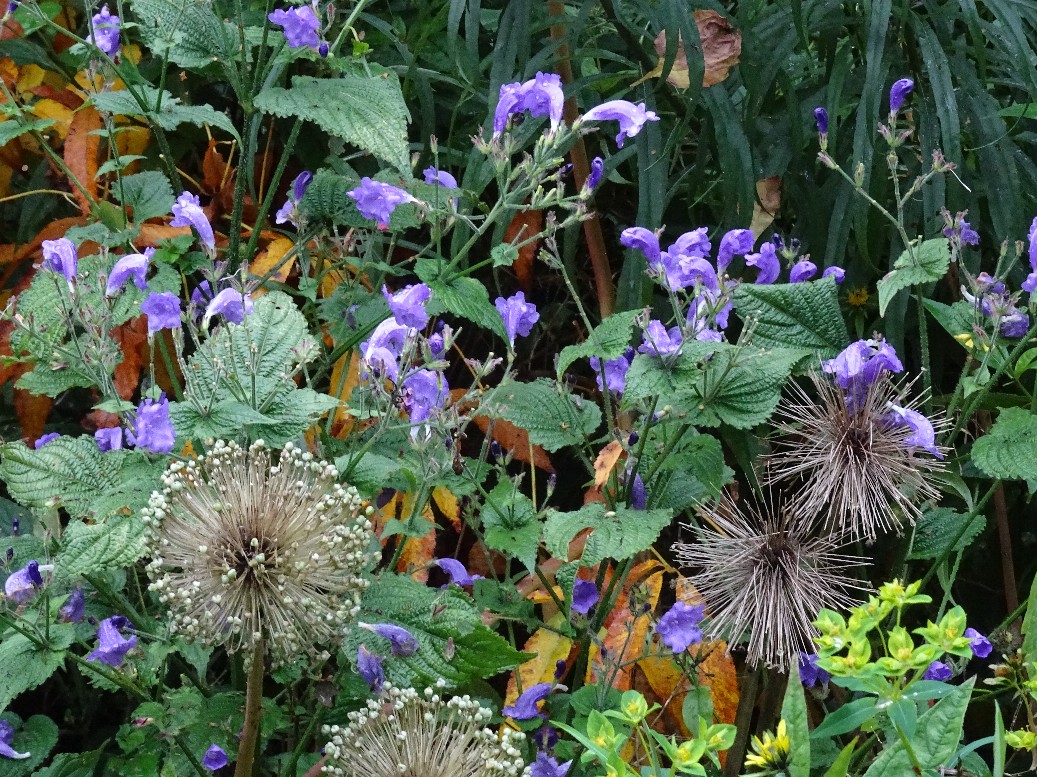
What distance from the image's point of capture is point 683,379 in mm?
995

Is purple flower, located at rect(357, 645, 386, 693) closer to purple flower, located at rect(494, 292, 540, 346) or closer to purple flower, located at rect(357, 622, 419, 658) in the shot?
purple flower, located at rect(357, 622, 419, 658)

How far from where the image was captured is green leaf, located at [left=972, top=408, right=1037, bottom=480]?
1.04 meters

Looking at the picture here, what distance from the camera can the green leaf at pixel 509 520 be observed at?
1132mm

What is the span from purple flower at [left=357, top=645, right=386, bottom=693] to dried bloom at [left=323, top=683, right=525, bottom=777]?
1.3 inches

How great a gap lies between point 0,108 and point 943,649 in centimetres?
119

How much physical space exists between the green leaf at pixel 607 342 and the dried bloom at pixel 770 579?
17 cm

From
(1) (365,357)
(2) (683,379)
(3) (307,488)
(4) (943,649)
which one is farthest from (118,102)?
(4) (943,649)

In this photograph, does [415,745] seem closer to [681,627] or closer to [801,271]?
[681,627]

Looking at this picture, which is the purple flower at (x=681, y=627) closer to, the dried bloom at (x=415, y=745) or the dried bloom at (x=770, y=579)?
the dried bloom at (x=770, y=579)

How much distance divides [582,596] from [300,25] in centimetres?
65

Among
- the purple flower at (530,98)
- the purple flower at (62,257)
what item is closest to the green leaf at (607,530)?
the purple flower at (530,98)

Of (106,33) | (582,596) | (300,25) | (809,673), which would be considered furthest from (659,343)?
(106,33)

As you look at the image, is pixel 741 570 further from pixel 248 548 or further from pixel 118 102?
pixel 118 102

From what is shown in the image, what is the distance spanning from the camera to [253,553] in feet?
→ 2.76
